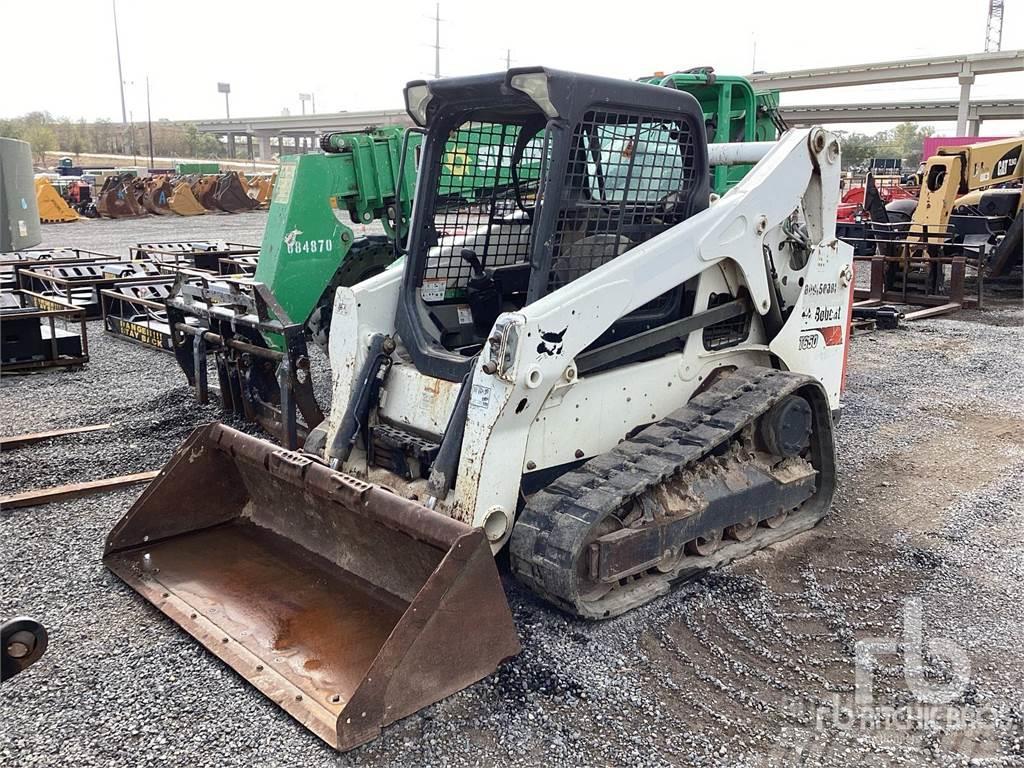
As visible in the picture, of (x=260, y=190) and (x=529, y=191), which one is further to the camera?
(x=260, y=190)

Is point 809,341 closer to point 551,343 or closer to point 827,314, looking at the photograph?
point 827,314

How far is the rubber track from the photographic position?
362cm

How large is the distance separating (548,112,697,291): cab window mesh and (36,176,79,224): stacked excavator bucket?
2764 cm

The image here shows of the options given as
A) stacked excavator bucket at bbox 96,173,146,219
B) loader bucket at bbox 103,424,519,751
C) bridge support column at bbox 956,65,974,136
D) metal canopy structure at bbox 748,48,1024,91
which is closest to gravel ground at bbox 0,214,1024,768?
loader bucket at bbox 103,424,519,751

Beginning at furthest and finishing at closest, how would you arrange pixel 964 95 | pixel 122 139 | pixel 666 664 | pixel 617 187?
pixel 122 139, pixel 964 95, pixel 617 187, pixel 666 664

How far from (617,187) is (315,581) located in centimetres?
222

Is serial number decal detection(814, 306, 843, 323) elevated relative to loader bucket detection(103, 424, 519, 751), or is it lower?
elevated

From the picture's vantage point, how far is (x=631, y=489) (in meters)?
3.78

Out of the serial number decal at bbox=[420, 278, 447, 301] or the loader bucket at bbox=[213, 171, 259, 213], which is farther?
the loader bucket at bbox=[213, 171, 259, 213]

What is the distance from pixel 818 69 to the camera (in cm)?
4956

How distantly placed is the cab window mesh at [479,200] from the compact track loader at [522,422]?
1 cm

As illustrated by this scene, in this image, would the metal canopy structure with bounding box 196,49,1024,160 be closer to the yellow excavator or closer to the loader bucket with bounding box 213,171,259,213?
the loader bucket with bounding box 213,171,259,213

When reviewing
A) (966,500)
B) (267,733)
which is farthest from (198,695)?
(966,500)

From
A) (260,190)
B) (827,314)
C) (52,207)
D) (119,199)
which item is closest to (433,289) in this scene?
(827,314)
